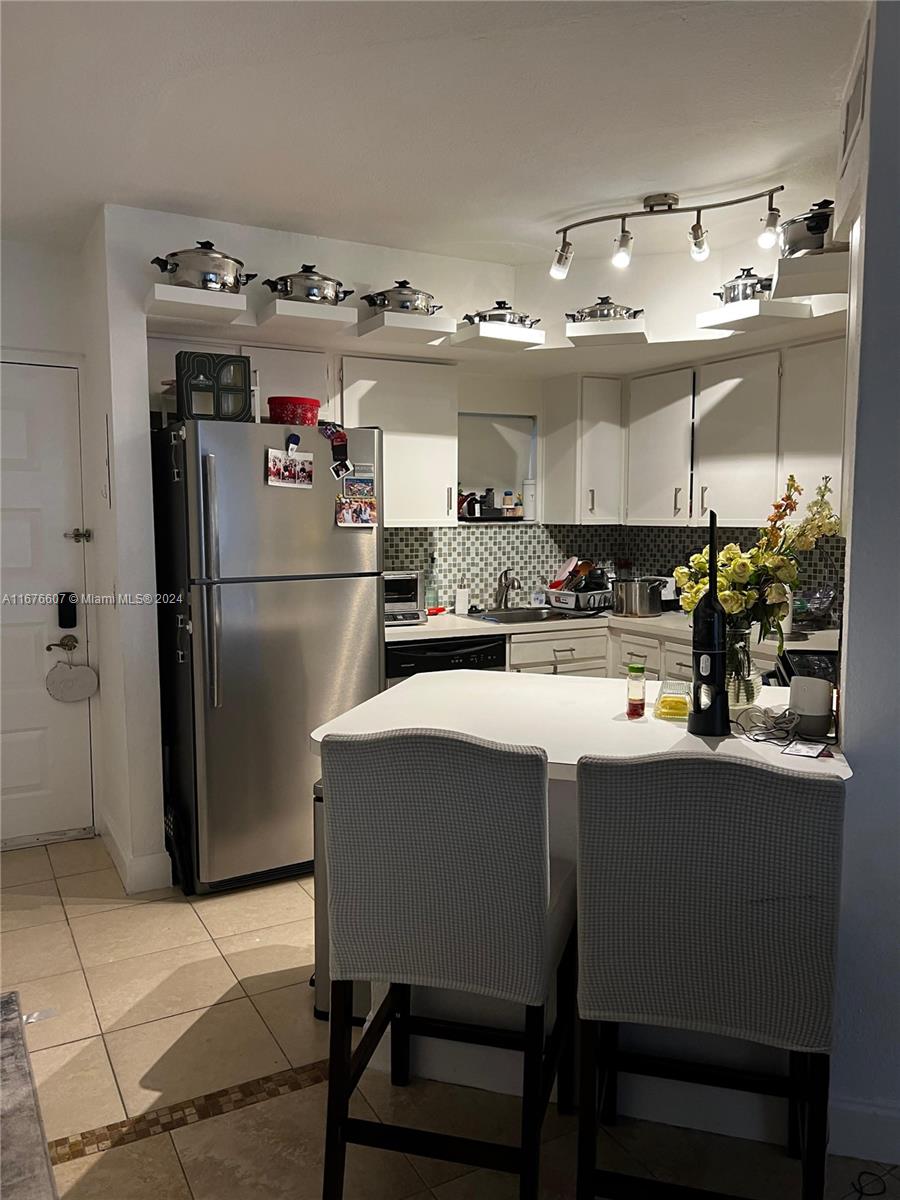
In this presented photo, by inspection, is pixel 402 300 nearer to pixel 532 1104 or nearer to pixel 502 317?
pixel 502 317

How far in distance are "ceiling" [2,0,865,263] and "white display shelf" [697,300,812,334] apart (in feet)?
1.17

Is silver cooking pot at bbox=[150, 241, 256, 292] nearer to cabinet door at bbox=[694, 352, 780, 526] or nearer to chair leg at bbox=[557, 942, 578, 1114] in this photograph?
cabinet door at bbox=[694, 352, 780, 526]

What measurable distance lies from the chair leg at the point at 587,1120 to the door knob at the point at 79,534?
10.5ft

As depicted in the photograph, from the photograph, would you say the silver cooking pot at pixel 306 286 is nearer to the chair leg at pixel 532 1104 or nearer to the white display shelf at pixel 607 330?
the white display shelf at pixel 607 330

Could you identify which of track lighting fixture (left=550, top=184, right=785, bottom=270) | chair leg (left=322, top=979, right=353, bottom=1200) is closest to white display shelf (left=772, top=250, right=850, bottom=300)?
track lighting fixture (left=550, top=184, right=785, bottom=270)

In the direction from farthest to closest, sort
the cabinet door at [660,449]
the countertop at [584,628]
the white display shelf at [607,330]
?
1. the cabinet door at [660,449]
2. the countertop at [584,628]
3. the white display shelf at [607,330]

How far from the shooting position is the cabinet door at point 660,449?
4.56 m

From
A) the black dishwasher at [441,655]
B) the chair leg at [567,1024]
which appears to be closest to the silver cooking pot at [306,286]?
the black dishwasher at [441,655]

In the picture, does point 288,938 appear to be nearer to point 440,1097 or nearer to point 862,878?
point 440,1097

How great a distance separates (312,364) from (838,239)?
2305 millimetres

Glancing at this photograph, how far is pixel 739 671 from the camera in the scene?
2441 mm

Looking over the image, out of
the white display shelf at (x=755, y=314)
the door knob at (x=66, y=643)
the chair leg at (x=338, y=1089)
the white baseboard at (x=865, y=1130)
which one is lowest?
the white baseboard at (x=865, y=1130)

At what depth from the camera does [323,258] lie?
150 inches

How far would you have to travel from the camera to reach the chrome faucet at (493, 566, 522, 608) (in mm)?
5051
